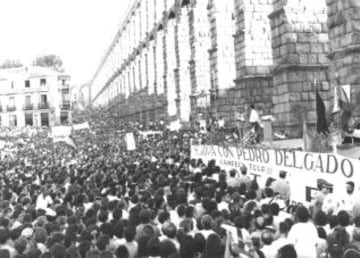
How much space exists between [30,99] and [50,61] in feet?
82.9

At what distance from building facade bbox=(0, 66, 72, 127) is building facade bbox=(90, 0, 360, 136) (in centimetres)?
3005

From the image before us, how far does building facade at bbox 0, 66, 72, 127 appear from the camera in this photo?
71.4 m

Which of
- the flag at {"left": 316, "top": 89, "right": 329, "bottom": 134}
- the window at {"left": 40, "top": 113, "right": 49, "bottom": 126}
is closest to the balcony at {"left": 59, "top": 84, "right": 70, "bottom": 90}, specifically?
the window at {"left": 40, "top": 113, "right": 49, "bottom": 126}

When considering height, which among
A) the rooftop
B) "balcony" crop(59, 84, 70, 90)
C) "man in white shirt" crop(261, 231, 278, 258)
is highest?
the rooftop

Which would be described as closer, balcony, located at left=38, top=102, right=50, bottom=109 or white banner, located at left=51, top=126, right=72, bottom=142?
white banner, located at left=51, top=126, right=72, bottom=142

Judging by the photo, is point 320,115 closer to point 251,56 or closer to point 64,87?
point 251,56

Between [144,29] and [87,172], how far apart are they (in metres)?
39.8

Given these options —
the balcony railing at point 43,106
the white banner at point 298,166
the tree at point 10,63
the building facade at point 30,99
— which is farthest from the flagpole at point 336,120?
the tree at point 10,63

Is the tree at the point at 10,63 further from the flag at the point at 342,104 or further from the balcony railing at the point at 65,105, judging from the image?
the flag at the point at 342,104

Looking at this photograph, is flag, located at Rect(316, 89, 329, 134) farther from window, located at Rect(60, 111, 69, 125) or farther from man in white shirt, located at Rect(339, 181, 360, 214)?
window, located at Rect(60, 111, 69, 125)

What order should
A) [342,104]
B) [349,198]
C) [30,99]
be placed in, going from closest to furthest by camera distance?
[349,198] → [342,104] → [30,99]

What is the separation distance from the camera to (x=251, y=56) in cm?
2180

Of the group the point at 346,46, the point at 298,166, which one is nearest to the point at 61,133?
the point at 346,46

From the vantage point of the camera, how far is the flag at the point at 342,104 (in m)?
11.8
